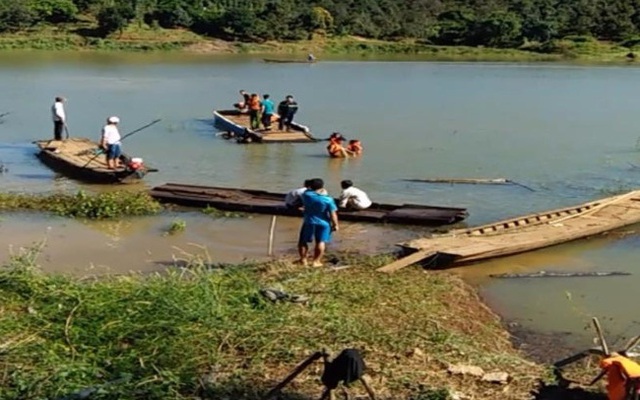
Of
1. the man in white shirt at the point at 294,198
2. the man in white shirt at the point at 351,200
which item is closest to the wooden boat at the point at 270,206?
the man in white shirt at the point at 351,200

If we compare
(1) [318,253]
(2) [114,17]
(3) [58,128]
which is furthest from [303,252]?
(2) [114,17]

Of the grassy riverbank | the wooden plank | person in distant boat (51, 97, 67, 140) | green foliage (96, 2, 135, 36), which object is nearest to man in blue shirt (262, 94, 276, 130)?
person in distant boat (51, 97, 67, 140)

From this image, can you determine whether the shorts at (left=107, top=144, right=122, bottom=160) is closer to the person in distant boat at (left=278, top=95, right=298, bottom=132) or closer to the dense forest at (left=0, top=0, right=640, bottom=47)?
the person in distant boat at (left=278, top=95, right=298, bottom=132)

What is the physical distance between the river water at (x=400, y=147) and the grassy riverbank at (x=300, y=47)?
17.8m

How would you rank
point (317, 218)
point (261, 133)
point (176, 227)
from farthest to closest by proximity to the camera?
point (261, 133), point (176, 227), point (317, 218)

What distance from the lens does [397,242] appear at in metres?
13.8

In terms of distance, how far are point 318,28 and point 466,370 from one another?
Answer: 7434 cm

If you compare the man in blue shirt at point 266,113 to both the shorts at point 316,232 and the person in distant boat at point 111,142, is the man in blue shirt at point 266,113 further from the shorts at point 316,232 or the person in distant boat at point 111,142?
the shorts at point 316,232

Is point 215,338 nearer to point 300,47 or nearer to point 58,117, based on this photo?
point 58,117

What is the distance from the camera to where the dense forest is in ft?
249

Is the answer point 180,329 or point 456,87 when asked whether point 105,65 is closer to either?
point 456,87

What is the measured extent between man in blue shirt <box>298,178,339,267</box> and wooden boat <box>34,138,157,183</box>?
7044 mm

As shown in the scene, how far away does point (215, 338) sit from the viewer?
7.71 m

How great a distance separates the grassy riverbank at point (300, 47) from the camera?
70.3m
